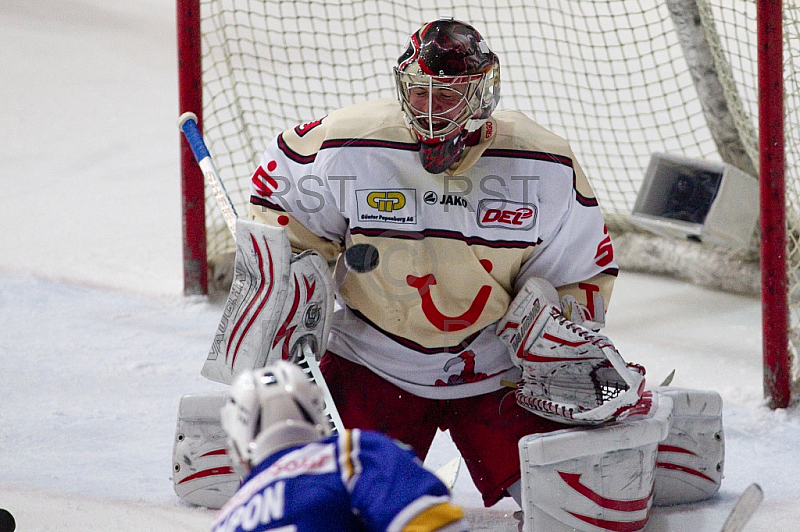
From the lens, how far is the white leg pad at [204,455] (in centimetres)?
182

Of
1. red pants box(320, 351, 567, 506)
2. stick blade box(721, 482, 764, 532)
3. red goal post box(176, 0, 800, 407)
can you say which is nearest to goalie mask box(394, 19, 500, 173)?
red pants box(320, 351, 567, 506)

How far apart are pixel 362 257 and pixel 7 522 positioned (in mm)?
721

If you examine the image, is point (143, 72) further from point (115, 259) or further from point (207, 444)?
point (207, 444)

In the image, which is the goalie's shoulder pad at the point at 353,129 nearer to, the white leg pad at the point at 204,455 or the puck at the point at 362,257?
the puck at the point at 362,257

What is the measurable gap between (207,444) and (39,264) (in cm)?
181

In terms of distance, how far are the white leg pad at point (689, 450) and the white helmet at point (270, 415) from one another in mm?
1051

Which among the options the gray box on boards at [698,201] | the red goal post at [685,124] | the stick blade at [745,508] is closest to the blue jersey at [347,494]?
the stick blade at [745,508]

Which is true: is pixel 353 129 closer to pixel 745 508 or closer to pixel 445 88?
pixel 445 88

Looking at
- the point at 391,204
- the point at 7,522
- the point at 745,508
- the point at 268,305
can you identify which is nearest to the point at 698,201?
the point at 391,204

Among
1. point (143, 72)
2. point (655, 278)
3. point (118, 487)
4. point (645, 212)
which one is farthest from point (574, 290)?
point (143, 72)

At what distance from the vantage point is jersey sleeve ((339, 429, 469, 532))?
0.93m

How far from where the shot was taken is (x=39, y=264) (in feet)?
11.1

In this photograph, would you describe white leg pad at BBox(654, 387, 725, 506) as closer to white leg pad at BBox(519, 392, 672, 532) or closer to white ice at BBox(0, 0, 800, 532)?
white ice at BBox(0, 0, 800, 532)

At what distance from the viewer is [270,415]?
100cm
